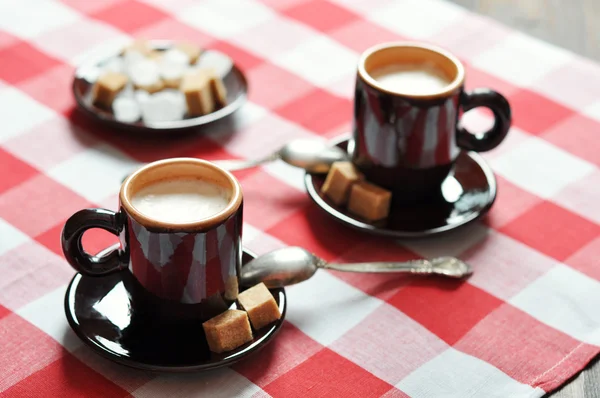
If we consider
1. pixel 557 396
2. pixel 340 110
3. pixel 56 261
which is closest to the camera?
pixel 557 396

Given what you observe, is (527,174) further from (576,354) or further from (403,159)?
(576,354)

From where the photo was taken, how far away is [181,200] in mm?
877

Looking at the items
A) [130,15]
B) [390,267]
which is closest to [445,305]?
[390,267]

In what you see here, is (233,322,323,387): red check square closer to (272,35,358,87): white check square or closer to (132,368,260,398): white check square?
(132,368,260,398): white check square

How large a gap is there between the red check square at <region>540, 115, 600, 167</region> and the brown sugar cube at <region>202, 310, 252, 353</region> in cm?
63

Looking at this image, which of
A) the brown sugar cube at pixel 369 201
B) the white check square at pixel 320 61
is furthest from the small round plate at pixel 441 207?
the white check square at pixel 320 61

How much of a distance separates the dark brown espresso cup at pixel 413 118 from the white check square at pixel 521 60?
Result: 0.34m

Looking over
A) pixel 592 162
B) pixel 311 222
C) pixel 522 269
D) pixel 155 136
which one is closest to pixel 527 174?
pixel 592 162

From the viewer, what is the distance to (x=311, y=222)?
3.63ft

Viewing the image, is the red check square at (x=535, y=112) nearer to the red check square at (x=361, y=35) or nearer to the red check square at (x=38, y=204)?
the red check square at (x=361, y=35)

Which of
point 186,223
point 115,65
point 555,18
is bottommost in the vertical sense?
point 555,18

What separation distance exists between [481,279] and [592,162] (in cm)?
33

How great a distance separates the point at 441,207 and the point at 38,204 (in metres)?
0.51

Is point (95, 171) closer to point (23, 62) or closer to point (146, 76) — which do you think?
point (146, 76)
